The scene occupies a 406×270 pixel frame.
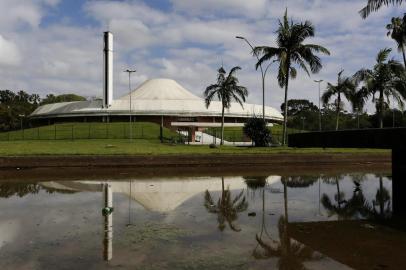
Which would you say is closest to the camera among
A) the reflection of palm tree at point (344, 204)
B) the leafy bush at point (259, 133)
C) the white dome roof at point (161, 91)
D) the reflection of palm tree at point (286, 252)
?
the reflection of palm tree at point (286, 252)

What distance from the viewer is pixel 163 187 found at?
15.4m

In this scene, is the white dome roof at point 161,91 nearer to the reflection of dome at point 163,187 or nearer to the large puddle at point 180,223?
the reflection of dome at point 163,187

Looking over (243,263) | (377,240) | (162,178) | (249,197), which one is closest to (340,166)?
(162,178)

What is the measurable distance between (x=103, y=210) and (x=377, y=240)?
5841 mm

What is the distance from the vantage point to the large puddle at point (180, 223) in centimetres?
636

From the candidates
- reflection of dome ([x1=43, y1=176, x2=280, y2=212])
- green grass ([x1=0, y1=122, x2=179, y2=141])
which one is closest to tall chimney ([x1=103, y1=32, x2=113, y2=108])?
green grass ([x1=0, y1=122, x2=179, y2=141])

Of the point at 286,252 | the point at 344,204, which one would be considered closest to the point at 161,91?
the point at 344,204

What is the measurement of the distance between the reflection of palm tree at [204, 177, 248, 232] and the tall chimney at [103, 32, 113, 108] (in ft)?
205

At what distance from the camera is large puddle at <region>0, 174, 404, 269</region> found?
636cm

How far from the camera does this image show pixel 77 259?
20.7 ft

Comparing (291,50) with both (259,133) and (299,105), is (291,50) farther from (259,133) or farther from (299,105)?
(299,105)

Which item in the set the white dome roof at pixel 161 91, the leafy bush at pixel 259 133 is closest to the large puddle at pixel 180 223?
the leafy bush at pixel 259 133

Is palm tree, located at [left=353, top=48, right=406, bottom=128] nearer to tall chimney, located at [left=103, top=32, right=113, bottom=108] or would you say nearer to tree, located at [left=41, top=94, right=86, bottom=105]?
tall chimney, located at [left=103, top=32, right=113, bottom=108]

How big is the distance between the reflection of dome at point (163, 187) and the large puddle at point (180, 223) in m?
0.03
